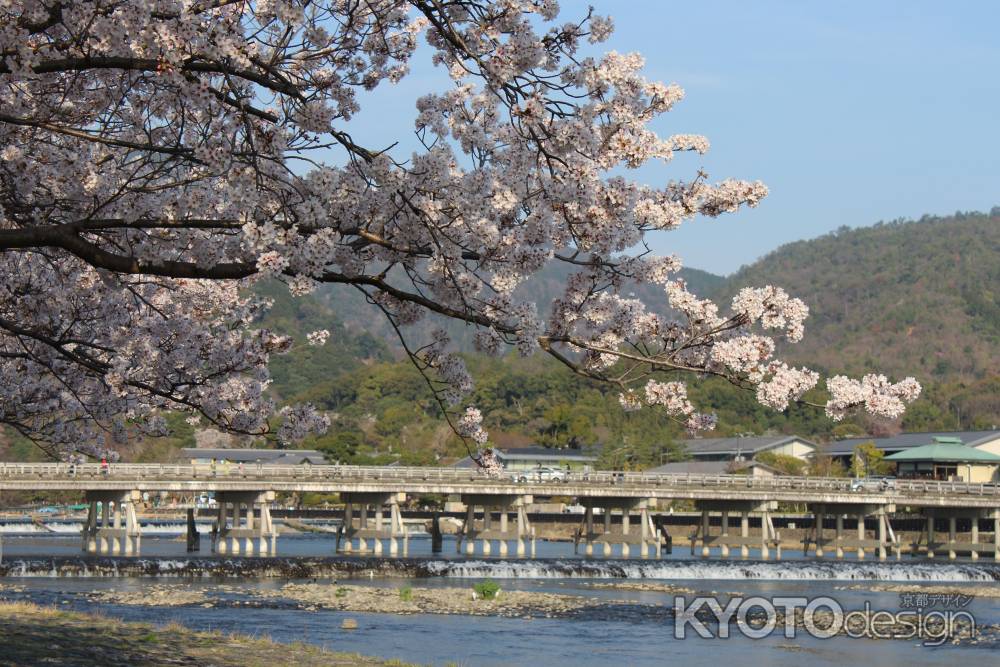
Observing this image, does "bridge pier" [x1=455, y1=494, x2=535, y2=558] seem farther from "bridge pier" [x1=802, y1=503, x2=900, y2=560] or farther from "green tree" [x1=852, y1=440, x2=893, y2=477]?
"green tree" [x1=852, y1=440, x2=893, y2=477]

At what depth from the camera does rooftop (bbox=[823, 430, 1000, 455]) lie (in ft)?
274

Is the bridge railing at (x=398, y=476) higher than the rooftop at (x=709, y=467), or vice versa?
the rooftop at (x=709, y=467)

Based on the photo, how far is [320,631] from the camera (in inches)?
965

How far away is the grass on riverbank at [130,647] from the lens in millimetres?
13570

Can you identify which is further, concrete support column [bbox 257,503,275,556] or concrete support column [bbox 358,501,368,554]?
concrete support column [bbox 358,501,368,554]

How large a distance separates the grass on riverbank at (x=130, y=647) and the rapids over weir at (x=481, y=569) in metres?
17.1

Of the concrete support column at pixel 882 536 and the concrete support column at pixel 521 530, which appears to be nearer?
the concrete support column at pixel 521 530

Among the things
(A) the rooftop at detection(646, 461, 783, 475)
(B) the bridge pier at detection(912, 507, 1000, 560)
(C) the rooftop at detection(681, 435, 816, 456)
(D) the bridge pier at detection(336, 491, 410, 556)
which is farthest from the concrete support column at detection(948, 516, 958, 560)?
(C) the rooftop at detection(681, 435, 816, 456)

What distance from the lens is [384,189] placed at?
8164 millimetres

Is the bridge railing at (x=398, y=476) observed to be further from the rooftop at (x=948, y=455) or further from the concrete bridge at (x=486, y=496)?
the rooftop at (x=948, y=455)

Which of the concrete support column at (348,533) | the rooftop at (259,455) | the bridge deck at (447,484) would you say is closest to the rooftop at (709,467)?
the bridge deck at (447,484)

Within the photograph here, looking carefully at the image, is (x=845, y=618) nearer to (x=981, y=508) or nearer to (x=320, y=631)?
(x=320, y=631)

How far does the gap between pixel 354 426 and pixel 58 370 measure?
307 ft

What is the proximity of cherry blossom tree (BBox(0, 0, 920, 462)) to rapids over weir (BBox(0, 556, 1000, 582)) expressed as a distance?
2683cm
